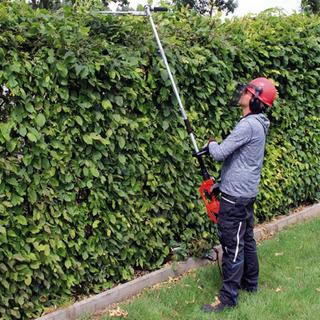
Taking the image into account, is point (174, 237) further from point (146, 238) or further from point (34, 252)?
point (34, 252)

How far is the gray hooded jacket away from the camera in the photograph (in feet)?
14.5

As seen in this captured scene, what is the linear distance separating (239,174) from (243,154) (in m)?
0.18

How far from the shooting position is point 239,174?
15.0 ft

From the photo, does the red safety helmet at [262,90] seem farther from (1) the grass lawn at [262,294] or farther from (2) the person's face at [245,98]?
(1) the grass lawn at [262,294]

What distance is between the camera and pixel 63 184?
4359 mm

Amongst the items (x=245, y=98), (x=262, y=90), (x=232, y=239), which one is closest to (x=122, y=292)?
(x=232, y=239)

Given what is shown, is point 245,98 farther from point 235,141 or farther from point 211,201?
point 211,201

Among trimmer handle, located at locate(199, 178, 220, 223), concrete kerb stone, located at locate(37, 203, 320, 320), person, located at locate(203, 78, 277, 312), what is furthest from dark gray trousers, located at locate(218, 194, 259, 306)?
concrete kerb stone, located at locate(37, 203, 320, 320)

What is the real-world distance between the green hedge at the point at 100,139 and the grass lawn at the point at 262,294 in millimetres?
371

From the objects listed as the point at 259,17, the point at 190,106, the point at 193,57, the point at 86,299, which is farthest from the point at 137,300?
the point at 259,17

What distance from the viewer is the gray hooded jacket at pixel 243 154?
174 inches

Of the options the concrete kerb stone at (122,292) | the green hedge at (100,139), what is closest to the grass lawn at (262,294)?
the concrete kerb stone at (122,292)

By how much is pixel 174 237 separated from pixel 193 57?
1.87 metres

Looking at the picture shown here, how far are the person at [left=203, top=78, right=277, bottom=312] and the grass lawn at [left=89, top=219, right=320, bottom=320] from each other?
21 centimetres
